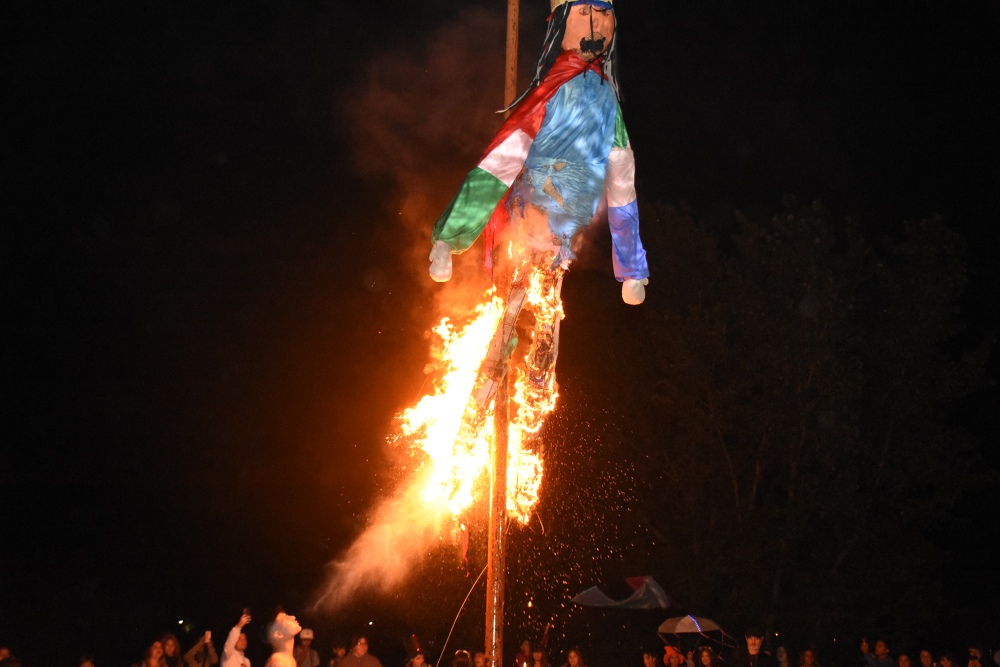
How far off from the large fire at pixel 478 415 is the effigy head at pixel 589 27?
1141 mm

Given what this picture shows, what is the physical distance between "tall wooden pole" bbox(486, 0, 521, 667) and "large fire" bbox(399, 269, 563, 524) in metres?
0.14

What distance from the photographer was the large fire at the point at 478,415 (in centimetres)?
503

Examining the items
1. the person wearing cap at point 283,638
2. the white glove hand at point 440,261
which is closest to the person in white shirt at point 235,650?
the person wearing cap at point 283,638

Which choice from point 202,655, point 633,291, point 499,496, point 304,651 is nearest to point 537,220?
point 633,291

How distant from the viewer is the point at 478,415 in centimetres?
504

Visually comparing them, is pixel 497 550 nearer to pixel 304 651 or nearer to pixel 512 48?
pixel 512 48

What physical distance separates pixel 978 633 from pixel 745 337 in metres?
6.18

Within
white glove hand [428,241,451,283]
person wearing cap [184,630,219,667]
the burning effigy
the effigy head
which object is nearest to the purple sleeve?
the burning effigy

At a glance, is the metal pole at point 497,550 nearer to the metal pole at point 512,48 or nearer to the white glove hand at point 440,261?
the white glove hand at point 440,261

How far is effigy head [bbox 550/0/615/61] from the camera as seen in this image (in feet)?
15.8

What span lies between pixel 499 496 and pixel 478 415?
43 cm

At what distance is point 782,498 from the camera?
580 inches

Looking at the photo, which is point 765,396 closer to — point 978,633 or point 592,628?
point 592,628

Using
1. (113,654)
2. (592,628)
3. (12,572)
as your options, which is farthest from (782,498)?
(12,572)
